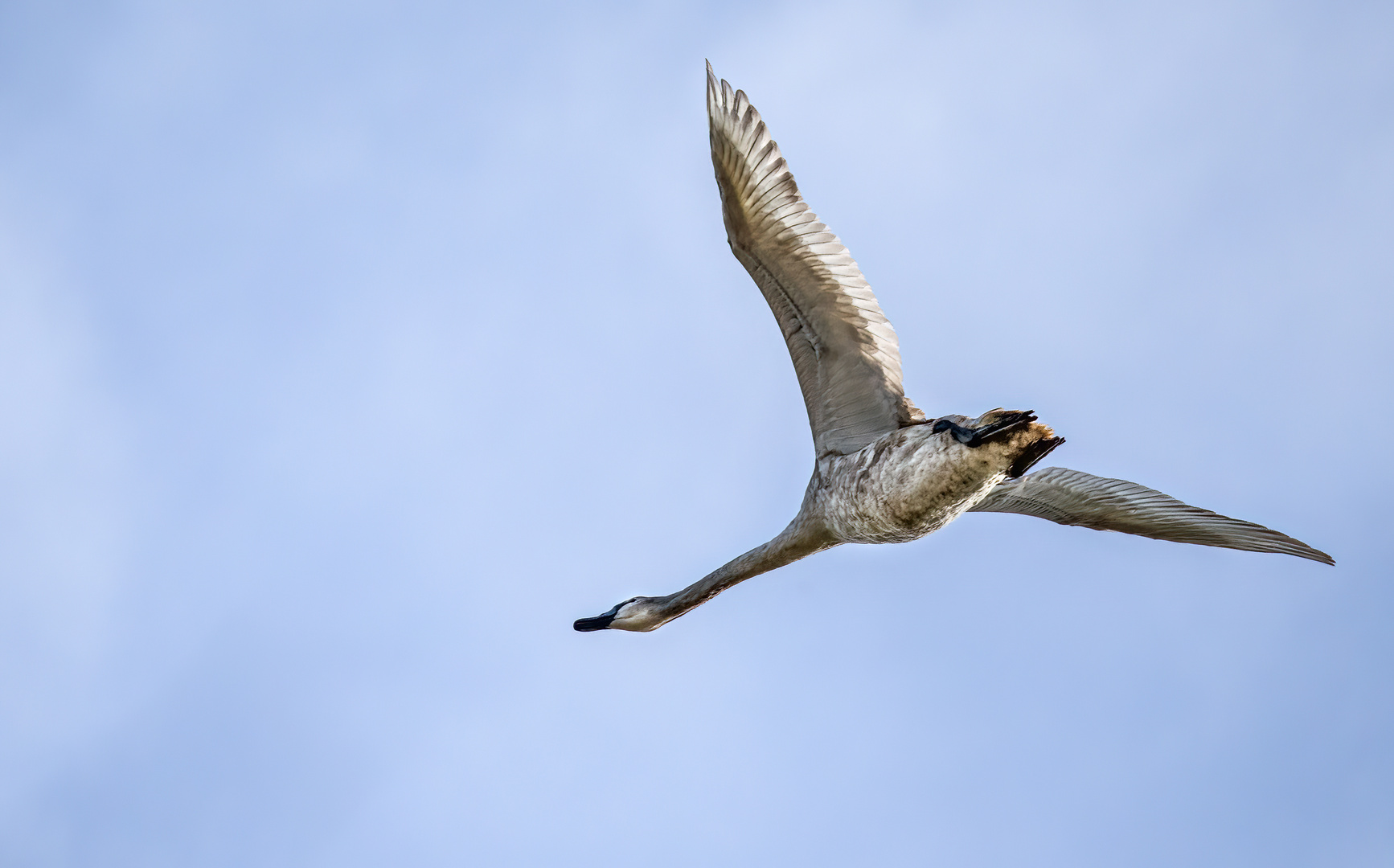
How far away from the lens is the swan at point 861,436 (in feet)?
34.6

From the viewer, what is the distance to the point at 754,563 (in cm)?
1226

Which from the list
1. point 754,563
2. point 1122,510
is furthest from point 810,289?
point 1122,510

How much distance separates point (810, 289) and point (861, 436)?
1.54 m

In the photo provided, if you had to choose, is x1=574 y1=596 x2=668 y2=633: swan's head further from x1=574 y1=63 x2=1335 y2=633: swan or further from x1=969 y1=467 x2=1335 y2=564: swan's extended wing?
x1=969 y1=467 x2=1335 y2=564: swan's extended wing

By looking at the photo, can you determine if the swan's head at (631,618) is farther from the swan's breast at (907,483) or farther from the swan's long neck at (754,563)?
the swan's breast at (907,483)

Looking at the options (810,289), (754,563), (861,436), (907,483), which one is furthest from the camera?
(754,563)

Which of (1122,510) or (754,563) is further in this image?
(754,563)

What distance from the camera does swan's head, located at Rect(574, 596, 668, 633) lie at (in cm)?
1246

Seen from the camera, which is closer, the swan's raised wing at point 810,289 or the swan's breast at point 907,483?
the swan's breast at point 907,483

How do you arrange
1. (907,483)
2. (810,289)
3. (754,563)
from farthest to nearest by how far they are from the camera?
(754,563)
(810,289)
(907,483)

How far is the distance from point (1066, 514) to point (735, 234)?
408 cm

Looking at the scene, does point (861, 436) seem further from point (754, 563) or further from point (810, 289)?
point (754, 563)

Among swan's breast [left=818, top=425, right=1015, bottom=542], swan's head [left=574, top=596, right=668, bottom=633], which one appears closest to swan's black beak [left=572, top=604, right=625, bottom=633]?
swan's head [left=574, top=596, right=668, bottom=633]

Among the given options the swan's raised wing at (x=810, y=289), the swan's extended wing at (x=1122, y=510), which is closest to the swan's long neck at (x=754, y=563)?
the swan's raised wing at (x=810, y=289)
